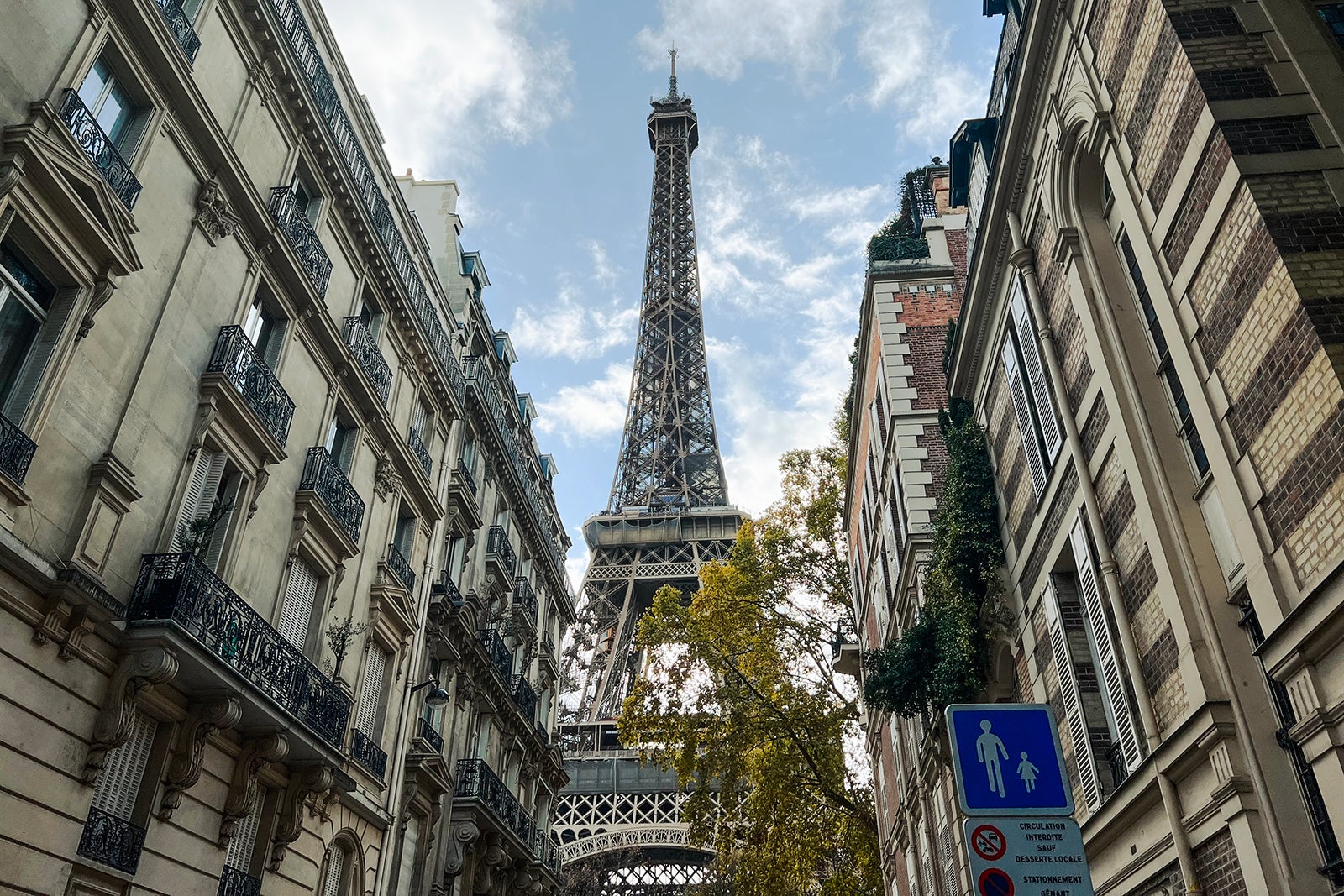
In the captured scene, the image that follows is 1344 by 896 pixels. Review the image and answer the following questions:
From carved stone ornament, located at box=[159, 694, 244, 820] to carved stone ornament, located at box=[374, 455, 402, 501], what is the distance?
7979mm

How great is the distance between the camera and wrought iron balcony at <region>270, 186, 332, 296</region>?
54.6ft

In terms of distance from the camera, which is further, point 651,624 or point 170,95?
point 651,624

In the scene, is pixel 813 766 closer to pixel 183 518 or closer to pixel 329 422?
pixel 329 422

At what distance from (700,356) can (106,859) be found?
86.1m

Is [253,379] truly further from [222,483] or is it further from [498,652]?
[498,652]

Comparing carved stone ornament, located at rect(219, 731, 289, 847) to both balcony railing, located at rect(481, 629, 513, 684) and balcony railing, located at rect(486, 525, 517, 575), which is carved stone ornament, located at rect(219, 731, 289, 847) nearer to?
balcony railing, located at rect(481, 629, 513, 684)

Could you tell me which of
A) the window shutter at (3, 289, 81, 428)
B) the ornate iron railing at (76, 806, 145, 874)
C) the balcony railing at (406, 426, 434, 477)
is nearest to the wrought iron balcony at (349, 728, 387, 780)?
the ornate iron railing at (76, 806, 145, 874)

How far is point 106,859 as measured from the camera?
36.5ft

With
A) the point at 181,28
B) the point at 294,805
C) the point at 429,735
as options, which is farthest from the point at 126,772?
the point at 429,735

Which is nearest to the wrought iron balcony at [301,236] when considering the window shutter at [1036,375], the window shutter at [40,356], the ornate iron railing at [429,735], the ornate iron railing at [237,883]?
the window shutter at [40,356]

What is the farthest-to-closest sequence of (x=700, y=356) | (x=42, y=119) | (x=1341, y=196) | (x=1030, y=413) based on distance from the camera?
(x=700, y=356), (x=1030, y=413), (x=42, y=119), (x=1341, y=196)

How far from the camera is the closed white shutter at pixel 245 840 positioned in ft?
46.1

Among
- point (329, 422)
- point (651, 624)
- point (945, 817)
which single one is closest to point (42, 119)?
point (329, 422)

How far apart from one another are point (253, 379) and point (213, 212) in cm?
254
